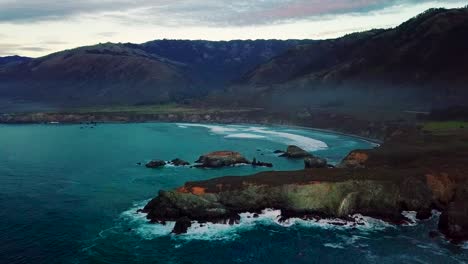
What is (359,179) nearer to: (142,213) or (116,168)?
(142,213)

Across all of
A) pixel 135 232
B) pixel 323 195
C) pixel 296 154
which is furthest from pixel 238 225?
pixel 296 154

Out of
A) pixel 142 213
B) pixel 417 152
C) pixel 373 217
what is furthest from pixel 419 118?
pixel 142 213

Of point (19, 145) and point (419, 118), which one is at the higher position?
point (419, 118)

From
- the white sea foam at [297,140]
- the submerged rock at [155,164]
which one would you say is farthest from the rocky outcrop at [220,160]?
the white sea foam at [297,140]

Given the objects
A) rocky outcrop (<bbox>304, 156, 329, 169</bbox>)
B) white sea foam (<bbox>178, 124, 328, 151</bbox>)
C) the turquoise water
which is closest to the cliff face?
the turquoise water

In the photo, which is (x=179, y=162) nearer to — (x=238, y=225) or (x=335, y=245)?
(x=238, y=225)

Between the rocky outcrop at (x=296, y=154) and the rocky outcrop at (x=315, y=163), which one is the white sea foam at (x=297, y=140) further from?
the rocky outcrop at (x=315, y=163)
